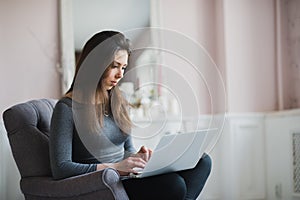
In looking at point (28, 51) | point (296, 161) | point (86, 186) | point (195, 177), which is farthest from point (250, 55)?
point (86, 186)

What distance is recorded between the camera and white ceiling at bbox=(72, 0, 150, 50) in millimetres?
→ 3084

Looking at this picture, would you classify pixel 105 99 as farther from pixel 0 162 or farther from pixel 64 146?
pixel 0 162

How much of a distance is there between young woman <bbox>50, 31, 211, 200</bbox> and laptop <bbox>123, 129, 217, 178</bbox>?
4cm

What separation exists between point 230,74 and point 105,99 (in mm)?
1644

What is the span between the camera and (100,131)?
190cm

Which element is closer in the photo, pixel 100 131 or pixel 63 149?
pixel 63 149

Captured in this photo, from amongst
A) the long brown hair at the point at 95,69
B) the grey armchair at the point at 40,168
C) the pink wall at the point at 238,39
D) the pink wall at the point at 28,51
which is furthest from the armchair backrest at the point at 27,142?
the pink wall at the point at 238,39

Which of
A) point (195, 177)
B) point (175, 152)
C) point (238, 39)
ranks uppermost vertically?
point (238, 39)

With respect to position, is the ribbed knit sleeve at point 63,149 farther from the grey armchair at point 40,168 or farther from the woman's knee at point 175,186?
the woman's knee at point 175,186

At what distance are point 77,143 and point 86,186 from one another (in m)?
0.26

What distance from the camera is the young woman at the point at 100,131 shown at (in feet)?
5.67

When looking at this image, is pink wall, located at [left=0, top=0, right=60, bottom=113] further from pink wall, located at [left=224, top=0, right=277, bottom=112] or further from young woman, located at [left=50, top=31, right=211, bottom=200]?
pink wall, located at [left=224, top=0, right=277, bottom=112]

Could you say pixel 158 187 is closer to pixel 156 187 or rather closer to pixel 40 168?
pixel 156 187

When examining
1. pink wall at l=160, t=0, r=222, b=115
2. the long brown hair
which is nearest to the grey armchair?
the long brown hair
